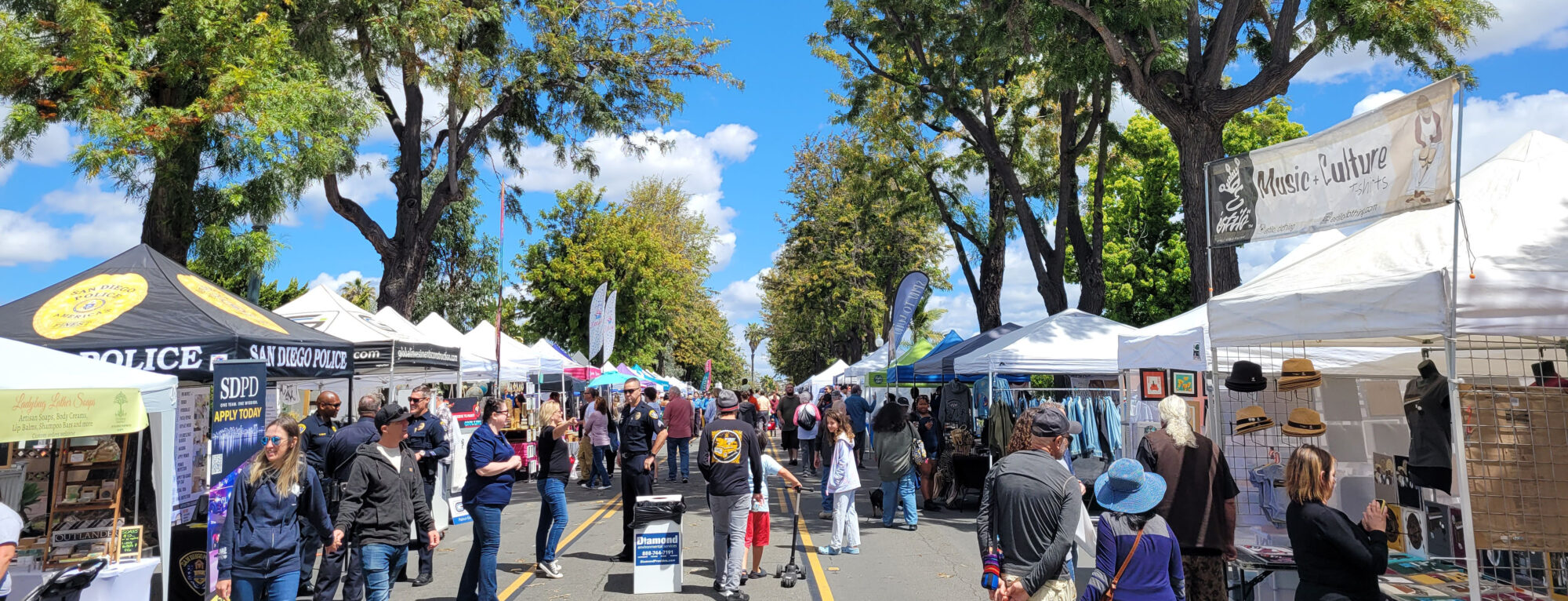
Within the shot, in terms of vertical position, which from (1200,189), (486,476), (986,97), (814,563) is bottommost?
(814,563)

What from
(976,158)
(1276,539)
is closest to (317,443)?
(1276,539)

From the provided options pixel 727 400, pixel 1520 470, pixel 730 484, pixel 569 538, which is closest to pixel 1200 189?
pixel 1520 470

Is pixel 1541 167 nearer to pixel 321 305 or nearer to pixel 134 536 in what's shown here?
pixel 134 536

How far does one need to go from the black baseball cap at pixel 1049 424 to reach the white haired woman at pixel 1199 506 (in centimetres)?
154

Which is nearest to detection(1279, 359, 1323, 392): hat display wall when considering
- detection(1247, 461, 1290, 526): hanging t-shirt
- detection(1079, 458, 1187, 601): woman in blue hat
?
detection(1247, 461, 1290, 526): hanging t-shirt

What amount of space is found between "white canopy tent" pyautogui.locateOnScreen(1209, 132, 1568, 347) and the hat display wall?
1116 mm

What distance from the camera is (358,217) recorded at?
19.3 meters

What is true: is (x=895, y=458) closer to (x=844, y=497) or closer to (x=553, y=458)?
(x=844, y=497)

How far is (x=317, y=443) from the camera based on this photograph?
26.9 feet

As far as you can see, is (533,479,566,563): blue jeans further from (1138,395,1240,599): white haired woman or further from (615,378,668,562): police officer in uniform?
(1138,395,1240,599): white haired woman

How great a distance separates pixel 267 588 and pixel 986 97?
17.8 m

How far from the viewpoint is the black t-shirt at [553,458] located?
8750 millimetres

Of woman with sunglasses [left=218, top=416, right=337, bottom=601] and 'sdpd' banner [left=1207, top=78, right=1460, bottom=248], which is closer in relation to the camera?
'sdpd' banner [left=1207, top=78, right=1460, bottom=248]

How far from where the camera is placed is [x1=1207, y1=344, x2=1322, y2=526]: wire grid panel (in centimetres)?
809
